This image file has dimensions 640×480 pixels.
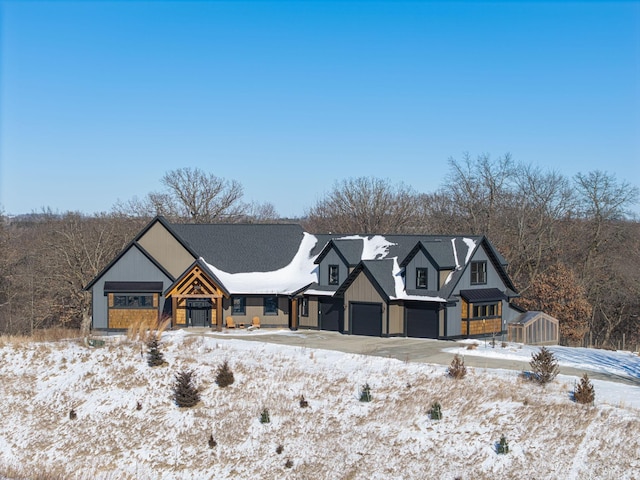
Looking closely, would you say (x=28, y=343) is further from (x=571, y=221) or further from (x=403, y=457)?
(x=571, y=221)

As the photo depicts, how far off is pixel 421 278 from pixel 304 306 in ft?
24.8

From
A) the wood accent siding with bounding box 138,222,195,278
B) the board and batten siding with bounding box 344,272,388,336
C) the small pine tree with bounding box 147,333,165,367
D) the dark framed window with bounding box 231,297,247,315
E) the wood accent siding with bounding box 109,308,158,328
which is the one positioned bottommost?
the small pine tree with bounding box 147,333,165,367

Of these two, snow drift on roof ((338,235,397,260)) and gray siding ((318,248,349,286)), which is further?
snow drift on roof ((338,235,397,260))

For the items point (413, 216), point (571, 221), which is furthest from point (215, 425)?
point (413, 216)

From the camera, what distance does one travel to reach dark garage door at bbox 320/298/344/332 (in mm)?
40594

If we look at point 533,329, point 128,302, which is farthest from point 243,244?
point 533,329

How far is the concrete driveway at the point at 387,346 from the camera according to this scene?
28975 mm

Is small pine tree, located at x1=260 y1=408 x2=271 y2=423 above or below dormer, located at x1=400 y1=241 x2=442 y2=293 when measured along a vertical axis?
below

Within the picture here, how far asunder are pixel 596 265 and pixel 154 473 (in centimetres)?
4462

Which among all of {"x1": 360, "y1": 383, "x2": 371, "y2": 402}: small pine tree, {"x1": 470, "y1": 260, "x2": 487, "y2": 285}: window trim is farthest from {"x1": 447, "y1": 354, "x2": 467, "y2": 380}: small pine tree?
{"x1": 470, "y1": 260, "x2": 487, "y2": 285}: window trim

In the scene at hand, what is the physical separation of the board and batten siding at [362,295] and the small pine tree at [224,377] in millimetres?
12031

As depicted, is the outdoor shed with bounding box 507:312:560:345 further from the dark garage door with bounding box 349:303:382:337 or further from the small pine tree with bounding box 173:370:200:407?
the small pine tree with bounding box 173:370:200:407

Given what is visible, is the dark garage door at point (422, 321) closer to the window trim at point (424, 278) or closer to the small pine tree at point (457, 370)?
the window trim at point (424, 278)

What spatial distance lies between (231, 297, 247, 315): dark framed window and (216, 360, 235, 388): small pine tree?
46.5 ft
